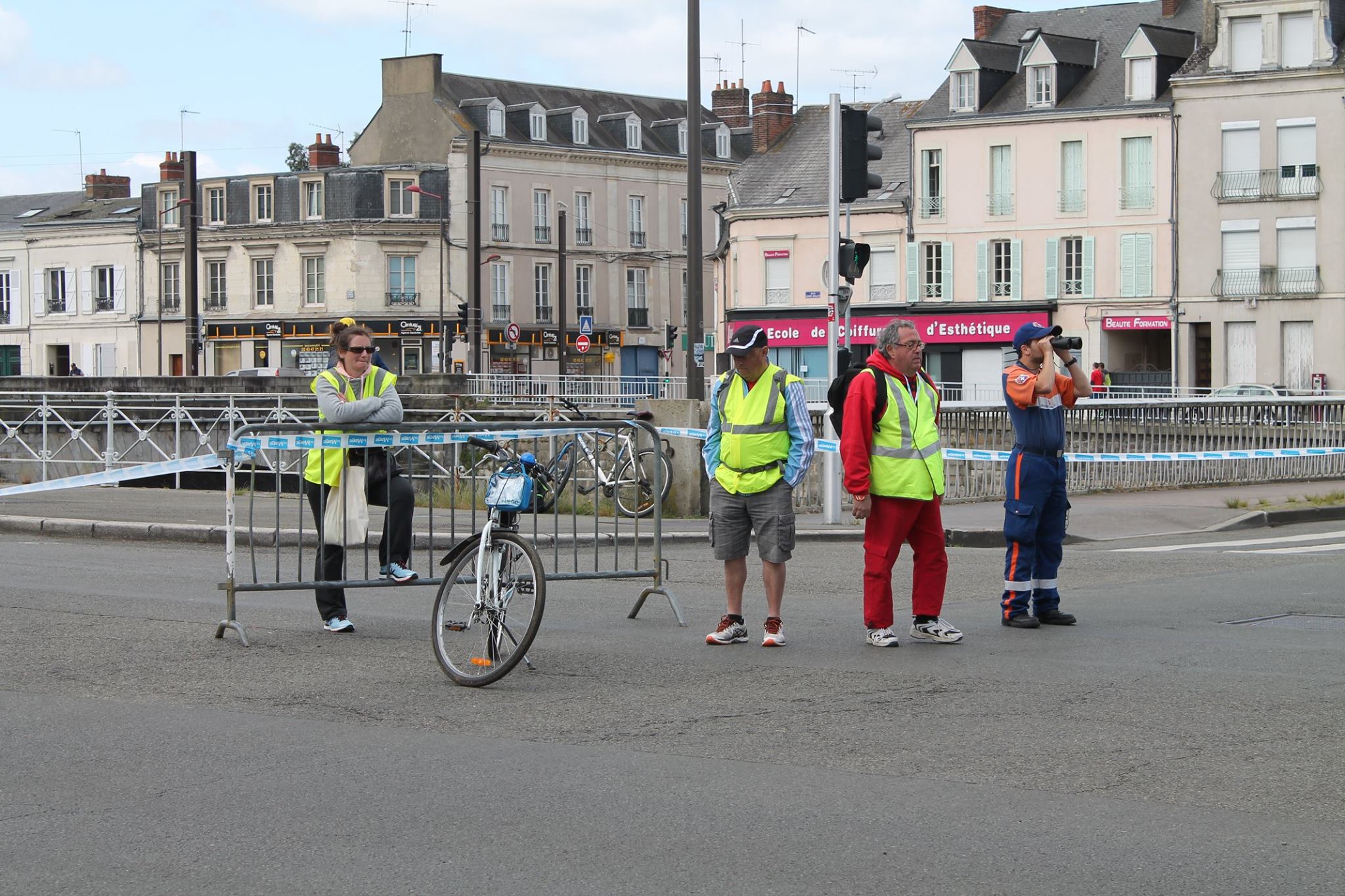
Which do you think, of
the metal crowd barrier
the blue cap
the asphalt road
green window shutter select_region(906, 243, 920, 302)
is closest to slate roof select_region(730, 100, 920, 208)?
green window shutter select_region(906, 243, 920, 302)

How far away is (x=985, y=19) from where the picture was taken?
5384 cm

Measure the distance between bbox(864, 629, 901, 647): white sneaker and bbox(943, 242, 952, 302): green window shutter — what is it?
Answer: 44.7m

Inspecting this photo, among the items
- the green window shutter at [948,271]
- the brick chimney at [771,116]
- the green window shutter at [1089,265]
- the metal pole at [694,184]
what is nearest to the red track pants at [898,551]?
the metal pole at [694,184]

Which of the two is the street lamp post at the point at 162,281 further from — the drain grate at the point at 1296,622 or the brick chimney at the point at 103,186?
the drain grate at the point at 1296,622

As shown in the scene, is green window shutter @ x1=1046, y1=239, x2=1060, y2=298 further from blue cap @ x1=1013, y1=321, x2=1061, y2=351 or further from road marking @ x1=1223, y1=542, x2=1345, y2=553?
blue cap @ x1=1013, y1=321, x2=1061, y2=351

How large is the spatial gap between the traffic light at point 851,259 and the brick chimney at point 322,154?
189 feet

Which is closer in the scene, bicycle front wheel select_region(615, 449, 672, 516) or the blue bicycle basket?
the blue bicycle basket

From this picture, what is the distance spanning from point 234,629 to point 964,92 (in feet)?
152

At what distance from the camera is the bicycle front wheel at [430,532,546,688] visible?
301 inches

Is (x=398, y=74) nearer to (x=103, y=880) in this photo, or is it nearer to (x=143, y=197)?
(x=143, y=197)

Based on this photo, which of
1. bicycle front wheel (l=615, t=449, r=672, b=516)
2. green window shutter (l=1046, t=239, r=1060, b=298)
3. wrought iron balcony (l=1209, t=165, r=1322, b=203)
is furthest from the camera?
green window shutter (l=1046, t=239, r=1060, b=298)

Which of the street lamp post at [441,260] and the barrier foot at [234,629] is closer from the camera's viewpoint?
the barrier foot at [234,629]

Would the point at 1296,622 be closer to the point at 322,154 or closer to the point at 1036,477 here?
the point at 1036,477

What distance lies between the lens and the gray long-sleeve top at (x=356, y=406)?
30.7 ft
